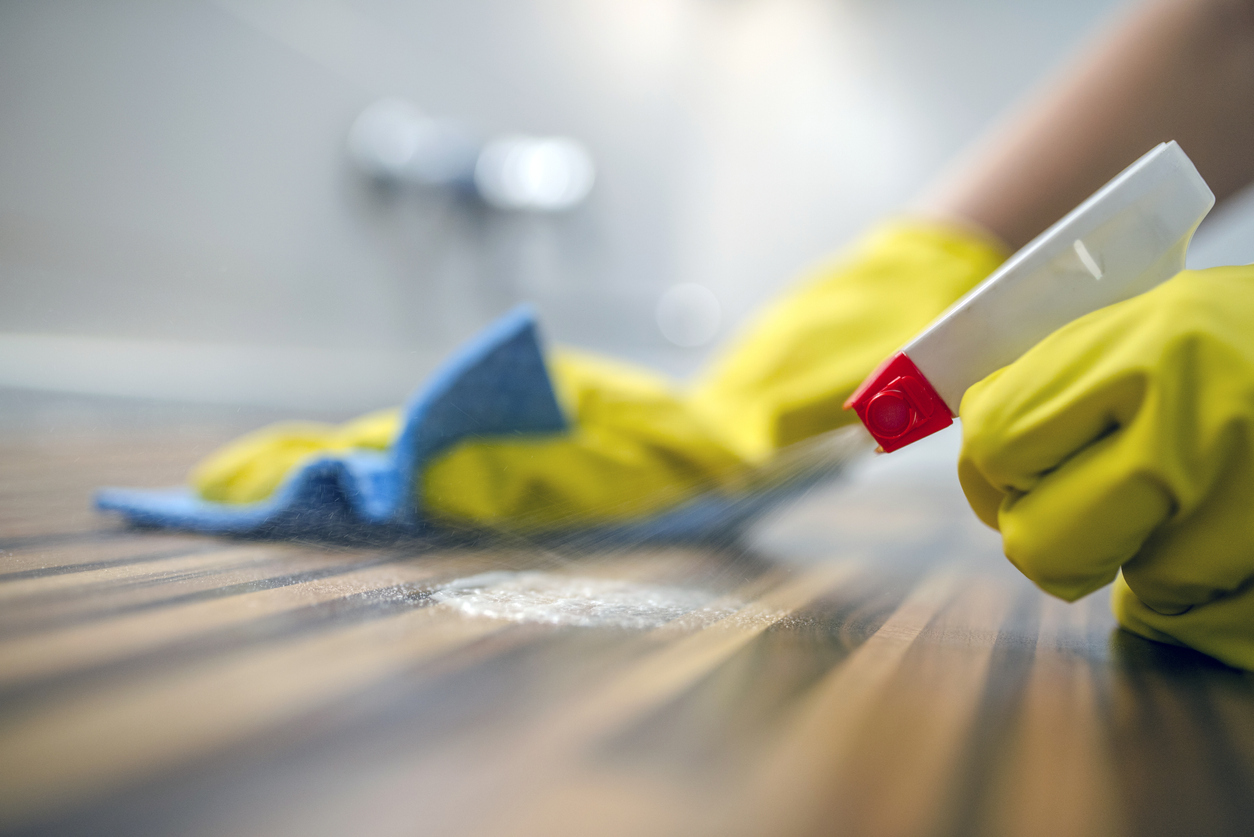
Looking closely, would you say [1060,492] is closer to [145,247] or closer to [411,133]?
[145,247]

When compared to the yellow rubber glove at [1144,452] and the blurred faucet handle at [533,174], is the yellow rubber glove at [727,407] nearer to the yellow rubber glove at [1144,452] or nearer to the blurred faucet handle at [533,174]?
the yellow rubber glove at [1144,452]

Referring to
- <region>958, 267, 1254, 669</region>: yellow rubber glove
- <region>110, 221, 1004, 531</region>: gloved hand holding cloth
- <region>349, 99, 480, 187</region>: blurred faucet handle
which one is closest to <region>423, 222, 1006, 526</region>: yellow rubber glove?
<region>110, 221, 1004, 531</region>: gloved hand holding cloth

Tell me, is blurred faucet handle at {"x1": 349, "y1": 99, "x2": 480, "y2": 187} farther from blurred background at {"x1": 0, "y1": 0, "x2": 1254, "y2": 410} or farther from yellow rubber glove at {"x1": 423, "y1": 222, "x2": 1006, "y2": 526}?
yellow rubber glove at {"x1": 423, "y1": 222, "x2": 1006, "y2": 526}

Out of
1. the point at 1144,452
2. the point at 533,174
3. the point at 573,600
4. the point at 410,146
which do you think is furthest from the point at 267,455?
the point at 533,174

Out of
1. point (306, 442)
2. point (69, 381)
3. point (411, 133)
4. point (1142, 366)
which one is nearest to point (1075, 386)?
point (1142, 366)

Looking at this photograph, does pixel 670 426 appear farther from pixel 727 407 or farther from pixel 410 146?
pixel 410 146

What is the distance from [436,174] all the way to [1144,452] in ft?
3.23

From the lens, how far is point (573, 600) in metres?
0.22

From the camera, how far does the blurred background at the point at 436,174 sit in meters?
0.42

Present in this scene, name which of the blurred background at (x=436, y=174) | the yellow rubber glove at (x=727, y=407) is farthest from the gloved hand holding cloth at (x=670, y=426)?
the blurred background at (x=436, y=174)

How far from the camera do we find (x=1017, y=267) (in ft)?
0.63

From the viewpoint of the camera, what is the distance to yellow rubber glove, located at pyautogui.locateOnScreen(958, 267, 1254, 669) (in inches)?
6.6

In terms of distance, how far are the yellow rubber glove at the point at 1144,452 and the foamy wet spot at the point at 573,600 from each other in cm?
8

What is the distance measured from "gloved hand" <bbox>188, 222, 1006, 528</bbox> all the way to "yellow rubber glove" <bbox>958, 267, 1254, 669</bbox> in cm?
18
